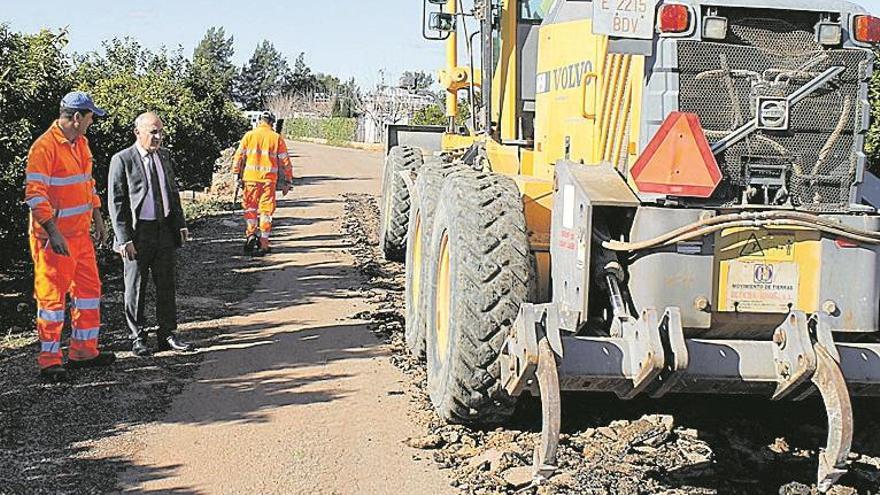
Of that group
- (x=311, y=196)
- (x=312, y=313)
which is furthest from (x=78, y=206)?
(x=311, y=196)

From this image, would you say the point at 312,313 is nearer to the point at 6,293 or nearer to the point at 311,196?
the point at 6,293

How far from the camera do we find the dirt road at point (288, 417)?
545 cm

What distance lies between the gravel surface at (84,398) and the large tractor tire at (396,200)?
207cm

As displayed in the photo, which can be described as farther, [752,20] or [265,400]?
[265,400]

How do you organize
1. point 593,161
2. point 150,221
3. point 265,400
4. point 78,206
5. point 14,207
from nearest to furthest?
point 593,161, point 265,400, point 78,206, point 150,221, point 14,207

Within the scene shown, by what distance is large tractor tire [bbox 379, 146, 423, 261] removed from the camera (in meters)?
12.1

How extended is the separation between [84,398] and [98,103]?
8.15m

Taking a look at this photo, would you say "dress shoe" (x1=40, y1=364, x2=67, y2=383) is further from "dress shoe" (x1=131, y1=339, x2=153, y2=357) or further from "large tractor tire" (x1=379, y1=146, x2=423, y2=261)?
"large tractor tire" (x1=379, y1=146, x2=423, y2=261)

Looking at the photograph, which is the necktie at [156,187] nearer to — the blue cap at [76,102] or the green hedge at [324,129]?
the blue cap at [76,102]

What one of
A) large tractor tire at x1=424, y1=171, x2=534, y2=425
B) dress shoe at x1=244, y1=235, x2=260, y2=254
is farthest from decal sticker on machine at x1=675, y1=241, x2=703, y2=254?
dress shoe at x1=244, y1=235, x2=260, y2=254

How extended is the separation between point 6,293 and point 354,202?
1153cm

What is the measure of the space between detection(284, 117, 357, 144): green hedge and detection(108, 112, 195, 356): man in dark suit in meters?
58.8

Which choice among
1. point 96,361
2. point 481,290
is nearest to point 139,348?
point 96,361

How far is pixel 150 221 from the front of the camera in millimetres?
8086
